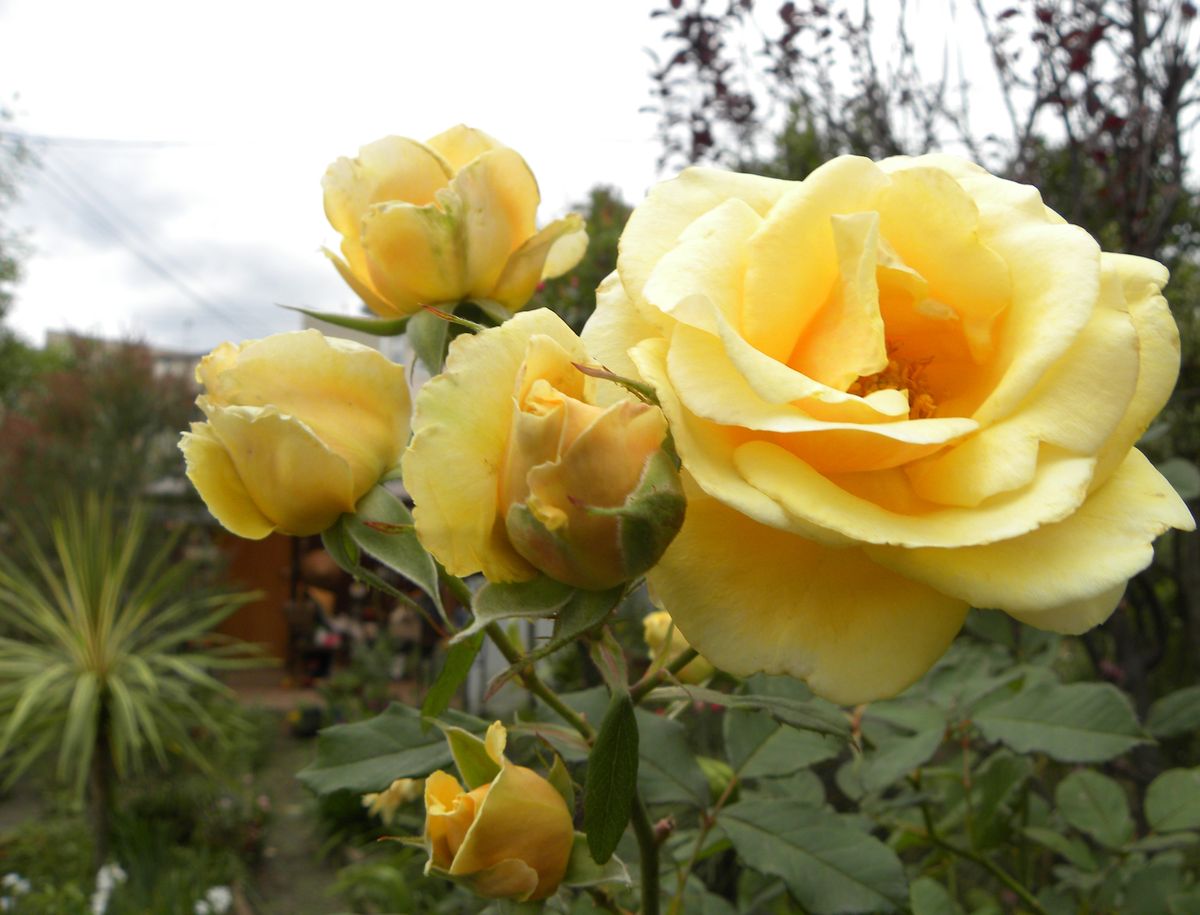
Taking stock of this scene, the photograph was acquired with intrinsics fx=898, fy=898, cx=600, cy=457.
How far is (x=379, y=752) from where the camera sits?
A: 603mm

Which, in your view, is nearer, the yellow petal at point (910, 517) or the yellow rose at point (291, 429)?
the yellow petal at point (910, 517)

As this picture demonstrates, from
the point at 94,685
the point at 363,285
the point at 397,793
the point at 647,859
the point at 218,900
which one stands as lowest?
the point at 218,900

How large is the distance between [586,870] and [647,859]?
42 mm

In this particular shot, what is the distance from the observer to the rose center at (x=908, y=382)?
401 millimetres

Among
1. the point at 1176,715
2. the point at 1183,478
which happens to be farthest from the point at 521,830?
the point at 1183,478

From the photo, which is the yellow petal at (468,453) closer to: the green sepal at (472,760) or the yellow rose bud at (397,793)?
the green sepal at (472,760)

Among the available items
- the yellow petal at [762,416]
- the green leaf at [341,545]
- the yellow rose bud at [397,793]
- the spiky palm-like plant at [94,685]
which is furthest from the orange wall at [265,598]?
the yellow petal at [762,416]

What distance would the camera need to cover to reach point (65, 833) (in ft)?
12.3

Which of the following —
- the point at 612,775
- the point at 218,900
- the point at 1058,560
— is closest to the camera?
the point at 1058,560

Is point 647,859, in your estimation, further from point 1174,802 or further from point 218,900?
point 218,900

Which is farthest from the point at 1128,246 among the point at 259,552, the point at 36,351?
the point at 36,351

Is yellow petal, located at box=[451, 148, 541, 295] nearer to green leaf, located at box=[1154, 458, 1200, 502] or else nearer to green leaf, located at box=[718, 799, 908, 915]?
green leaf, located at box=[718, 799, 908, 915]

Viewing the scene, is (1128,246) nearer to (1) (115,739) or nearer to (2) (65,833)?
(1) (115,739)

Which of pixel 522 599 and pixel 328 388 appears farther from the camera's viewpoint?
pixel 328 388
